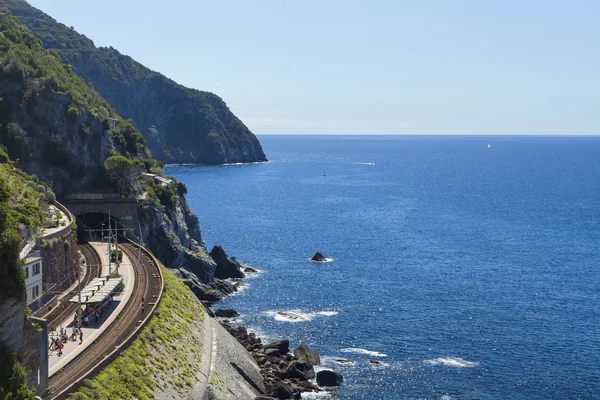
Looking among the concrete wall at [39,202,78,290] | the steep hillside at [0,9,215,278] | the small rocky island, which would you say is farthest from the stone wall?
the small rocky island

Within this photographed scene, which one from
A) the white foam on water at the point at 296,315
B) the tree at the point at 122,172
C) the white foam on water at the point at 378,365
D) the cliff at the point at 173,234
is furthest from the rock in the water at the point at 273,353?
the tree at the point at 122,172

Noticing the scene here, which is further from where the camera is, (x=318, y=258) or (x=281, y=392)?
(x=318, y=258)

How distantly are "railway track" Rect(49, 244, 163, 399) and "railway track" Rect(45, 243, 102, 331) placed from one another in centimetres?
414

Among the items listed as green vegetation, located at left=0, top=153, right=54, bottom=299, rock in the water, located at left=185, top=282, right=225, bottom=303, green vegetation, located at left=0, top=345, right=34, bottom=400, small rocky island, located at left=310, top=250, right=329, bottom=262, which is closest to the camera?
green vegetation, located at left=0, top=345, right=34, bottom=400

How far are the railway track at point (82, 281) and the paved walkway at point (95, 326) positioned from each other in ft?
2.25

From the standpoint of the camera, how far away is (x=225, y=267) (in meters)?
115

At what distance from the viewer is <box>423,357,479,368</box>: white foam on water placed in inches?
2916

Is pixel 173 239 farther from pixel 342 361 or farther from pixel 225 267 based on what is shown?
pixel 342 361

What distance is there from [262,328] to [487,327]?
2998cm

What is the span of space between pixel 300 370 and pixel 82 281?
2568 centimetres

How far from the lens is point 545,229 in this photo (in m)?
157

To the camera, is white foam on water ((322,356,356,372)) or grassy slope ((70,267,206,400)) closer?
grassy slope ((70,267,206,400))

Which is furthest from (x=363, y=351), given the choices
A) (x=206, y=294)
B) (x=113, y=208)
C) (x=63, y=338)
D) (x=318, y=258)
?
(x=318, y=258)

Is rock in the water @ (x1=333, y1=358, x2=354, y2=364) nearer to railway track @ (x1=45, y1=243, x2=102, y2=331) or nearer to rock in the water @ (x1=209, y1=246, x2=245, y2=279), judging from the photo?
railway track @ (x1=45, y1=243, x2=102, y2=331)
